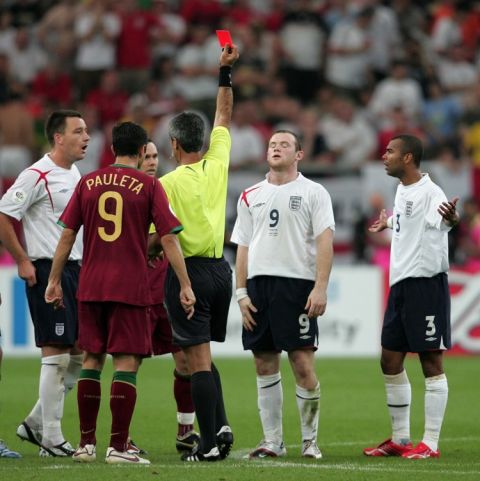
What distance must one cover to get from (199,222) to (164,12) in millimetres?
16565

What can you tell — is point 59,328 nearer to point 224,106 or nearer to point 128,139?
point 128,139

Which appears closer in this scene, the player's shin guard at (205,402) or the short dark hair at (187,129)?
the player's shin guard at (205,402)

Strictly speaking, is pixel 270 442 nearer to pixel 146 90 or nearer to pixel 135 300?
pixel 135 300

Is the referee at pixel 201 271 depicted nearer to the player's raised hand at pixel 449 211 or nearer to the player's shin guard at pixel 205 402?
the player's shin guard at pixel 205 402

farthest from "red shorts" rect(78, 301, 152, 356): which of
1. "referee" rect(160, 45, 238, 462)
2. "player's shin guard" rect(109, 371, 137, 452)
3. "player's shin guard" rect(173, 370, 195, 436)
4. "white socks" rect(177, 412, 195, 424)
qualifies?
"white socks" rect(177, 412, 195, 424)

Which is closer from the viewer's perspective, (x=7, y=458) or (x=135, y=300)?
(x=135, y=300)

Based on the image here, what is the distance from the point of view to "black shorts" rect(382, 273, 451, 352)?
9.68 m

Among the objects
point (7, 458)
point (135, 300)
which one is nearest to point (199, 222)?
point (135, 300)

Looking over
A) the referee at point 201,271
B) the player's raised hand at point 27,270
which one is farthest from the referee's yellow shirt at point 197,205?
the player's raised hand at point 27,270

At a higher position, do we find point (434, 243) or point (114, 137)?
point (114, 137)

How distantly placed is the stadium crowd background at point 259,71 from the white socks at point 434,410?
11738 mm

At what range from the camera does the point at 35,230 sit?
9.92 metres

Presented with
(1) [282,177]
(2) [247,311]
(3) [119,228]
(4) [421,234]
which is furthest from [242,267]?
(4) [421,234]

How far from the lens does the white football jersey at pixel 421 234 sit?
31.9ft
